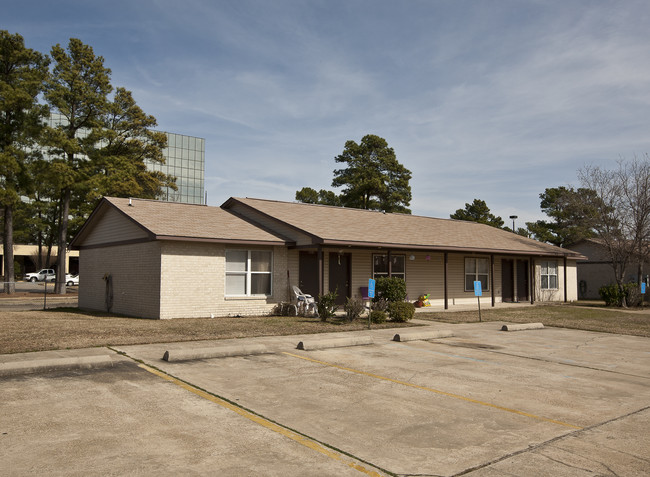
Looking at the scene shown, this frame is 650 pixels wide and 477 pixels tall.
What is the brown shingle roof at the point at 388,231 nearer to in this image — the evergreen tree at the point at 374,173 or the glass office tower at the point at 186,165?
the evergreen tree at the point at 374,173

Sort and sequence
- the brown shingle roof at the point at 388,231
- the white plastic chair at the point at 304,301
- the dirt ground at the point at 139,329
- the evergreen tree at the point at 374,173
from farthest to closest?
the evergreen tree at the point at 374,173 → the brown shingle roof at the point at 388,231 → the white plastic chair at the point at 304,301 → the dirt ground at the point at 139,329

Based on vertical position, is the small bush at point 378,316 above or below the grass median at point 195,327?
above

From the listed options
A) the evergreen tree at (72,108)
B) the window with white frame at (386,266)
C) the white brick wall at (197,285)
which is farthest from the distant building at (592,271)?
the evergreen tree at (72,108)

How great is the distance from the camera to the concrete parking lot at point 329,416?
4.78 meters

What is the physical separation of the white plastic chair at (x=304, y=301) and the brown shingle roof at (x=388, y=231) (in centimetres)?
238

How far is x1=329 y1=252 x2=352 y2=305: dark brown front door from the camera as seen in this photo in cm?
2092

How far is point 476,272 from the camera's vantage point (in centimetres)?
2597

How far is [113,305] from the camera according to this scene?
20281 millimetres

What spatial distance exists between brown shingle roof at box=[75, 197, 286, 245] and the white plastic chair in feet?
6.34

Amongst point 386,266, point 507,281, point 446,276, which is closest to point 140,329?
point 386,266

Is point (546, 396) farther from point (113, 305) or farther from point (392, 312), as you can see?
point (113, 305)

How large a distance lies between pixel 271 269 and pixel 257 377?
438 inches

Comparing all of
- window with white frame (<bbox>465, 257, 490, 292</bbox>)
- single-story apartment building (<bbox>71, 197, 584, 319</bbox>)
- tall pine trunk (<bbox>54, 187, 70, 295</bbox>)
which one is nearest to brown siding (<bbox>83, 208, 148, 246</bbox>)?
single-story apartment building (<bbox>71, 197, 584, 319</bbox>)

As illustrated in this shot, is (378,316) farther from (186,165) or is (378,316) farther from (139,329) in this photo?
(186,165)
